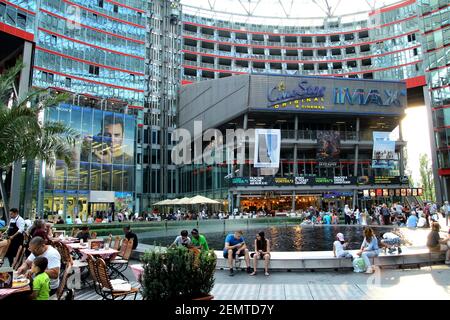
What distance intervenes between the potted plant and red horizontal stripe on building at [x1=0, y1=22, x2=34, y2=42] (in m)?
40.6

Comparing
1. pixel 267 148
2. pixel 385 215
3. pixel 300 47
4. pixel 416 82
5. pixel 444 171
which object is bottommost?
pixel 385 215

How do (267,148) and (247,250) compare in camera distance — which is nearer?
(247,250)

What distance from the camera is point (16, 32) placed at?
37.7 metres

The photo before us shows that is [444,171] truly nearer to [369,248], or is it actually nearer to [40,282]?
[369,248]

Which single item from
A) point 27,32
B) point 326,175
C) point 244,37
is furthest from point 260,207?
point 244,37

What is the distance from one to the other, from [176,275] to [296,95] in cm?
4826

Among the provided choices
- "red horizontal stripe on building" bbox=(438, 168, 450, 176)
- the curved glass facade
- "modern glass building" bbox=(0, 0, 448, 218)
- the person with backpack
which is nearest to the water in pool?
the person with backpack

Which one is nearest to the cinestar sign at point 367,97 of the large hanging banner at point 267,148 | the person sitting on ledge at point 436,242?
the large hanging banner at point 267,148

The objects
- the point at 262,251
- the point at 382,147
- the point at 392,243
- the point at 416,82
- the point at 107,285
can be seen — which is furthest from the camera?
the point at 416,82

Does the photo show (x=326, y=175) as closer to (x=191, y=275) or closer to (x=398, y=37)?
(x=398, y=37)

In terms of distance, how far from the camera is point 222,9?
263ft

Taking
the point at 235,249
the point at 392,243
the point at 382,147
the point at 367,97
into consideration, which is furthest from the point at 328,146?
the point at 235,249

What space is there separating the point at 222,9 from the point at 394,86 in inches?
1706

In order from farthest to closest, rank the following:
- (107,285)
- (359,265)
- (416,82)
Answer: (416,82) → (359,265) → (107,285)
